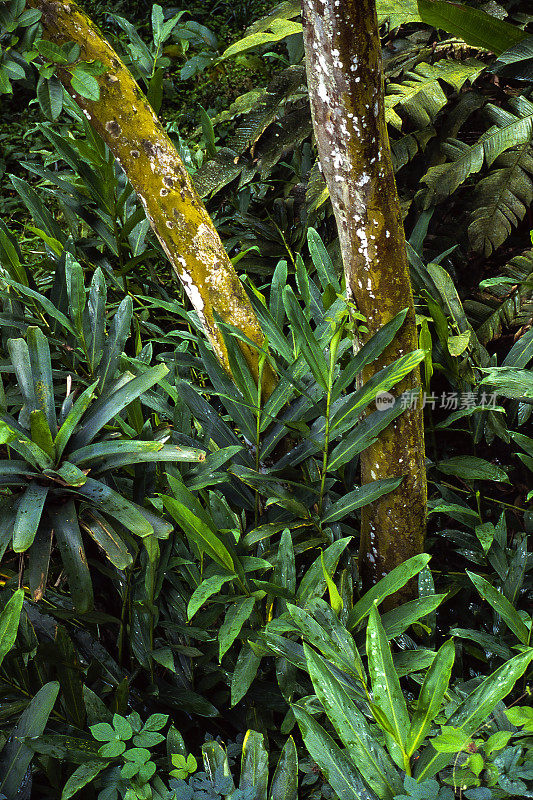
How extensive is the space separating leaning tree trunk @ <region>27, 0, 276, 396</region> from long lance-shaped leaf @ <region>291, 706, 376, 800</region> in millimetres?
711

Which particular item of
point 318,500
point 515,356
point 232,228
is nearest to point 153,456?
point 318,500

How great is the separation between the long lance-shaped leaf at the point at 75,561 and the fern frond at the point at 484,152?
138cm

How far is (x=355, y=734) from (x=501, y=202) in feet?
5.03

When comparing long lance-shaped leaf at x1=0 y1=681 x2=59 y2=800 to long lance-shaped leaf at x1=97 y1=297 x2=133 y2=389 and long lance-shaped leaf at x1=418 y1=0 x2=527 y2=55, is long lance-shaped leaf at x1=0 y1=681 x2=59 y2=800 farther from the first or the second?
long lance-shaped leaf at x1=418 y1=0 x2=527 y2=55

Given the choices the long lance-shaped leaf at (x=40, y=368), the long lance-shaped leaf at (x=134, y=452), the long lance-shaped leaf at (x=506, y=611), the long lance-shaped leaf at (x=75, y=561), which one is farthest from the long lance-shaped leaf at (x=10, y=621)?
the long lance-shaped leaf at (x=506, y=611)

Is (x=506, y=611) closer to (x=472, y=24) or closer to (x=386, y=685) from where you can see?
(x=386, y=685)

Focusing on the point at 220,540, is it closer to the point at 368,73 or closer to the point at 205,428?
the point at 205,428

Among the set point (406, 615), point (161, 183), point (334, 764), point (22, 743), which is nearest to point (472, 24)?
point (161, 183)

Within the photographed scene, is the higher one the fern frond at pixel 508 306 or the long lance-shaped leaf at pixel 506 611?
the fern frond at pixel 508 306

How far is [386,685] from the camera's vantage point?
0.88m

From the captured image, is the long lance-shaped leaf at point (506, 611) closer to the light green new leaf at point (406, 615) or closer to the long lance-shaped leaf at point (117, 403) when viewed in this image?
the light green new leaf at point (406, 615)

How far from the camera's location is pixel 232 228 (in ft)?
7.66

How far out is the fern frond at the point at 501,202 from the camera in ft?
6.07

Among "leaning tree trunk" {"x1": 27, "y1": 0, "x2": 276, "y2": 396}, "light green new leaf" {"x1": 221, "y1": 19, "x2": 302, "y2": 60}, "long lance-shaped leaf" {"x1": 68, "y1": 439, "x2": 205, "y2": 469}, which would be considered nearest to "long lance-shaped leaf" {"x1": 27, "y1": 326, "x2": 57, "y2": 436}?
"long lance-shaped leaf" {"x1": 68, "y1": 439, "x2": 205, "y2": 469}
